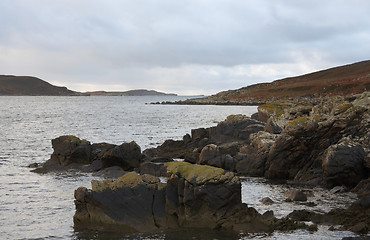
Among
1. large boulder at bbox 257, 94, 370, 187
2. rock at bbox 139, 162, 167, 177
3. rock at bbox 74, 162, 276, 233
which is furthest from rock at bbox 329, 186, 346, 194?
rock at bbox 139, 162, 167, 177

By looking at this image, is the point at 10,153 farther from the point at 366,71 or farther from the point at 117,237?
the point at 366,71

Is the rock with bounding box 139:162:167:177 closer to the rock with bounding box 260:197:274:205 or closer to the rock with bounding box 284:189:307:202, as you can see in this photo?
the rock with bounding box 260:197:274:205

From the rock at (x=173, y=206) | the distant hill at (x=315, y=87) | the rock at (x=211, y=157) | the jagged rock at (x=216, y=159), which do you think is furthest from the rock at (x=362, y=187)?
the distant hill at (x=315, y=87)

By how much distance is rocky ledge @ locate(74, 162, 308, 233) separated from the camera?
17812 millimetres

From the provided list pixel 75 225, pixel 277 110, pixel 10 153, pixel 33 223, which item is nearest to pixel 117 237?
pixel 75 225

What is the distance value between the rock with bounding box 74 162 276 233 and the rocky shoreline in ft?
0.14

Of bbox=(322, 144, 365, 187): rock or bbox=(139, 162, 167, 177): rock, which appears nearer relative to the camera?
bbox=(322, 144, 365, 187): rock

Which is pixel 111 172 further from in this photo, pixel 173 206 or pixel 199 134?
pixel 199 134

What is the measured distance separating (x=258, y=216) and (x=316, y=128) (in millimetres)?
13418

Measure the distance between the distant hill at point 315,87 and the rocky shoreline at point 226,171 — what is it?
97500 mm

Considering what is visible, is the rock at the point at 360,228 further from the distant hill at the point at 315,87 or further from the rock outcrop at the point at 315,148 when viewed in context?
the distant hill at the point at 315,87

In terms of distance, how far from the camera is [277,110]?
53.0 meters

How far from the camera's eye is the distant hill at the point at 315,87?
435ft

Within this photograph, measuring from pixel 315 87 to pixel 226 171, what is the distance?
435ft
